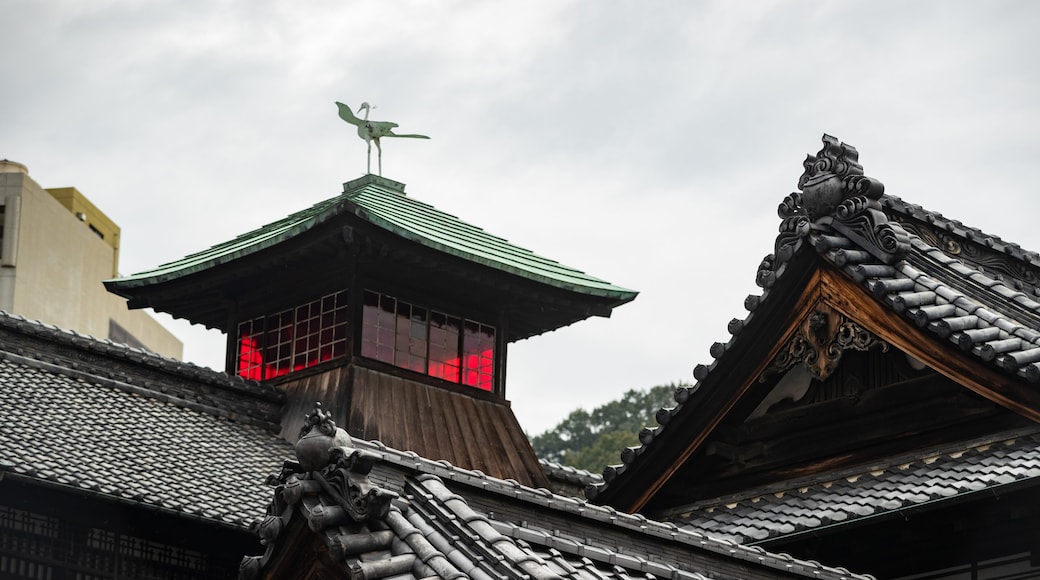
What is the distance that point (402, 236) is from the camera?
25.1 metres

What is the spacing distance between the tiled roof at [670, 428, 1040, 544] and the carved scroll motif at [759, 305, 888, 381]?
1117 mm

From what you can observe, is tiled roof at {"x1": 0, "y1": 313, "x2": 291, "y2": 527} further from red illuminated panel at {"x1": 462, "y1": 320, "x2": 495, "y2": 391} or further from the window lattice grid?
red illuminated panel at {"x1": 462, "y1": 320, "x2": 495, "y2": 391}

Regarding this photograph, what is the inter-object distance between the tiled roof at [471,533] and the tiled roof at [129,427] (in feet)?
31.4

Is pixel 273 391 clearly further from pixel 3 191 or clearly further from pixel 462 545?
pixel 3 191

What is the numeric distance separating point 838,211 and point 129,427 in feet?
38.5

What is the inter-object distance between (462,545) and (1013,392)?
6.20 meters

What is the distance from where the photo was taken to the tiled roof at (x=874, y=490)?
13.1 m

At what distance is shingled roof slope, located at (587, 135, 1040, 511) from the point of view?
13.3m

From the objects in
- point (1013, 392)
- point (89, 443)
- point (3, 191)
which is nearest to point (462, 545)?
point (1013, 392)

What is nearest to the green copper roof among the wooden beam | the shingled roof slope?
the shingled roof slope

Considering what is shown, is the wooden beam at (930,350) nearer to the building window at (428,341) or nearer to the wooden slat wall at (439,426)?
the wooden slat wall at (439,426)

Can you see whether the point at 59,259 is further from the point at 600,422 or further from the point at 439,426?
the point at 600,422

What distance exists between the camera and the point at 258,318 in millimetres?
27125

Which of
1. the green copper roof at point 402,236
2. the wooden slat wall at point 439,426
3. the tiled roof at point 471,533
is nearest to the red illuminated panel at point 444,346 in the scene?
the wooden slat wall at point 439,426
